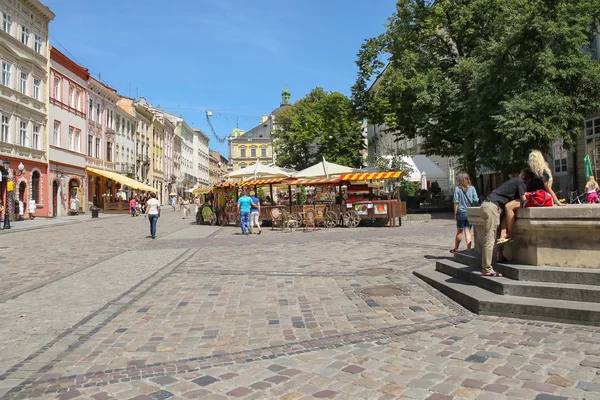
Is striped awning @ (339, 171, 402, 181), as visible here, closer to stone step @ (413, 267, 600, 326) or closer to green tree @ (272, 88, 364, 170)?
stone step @ (413, 267, 600, 326)

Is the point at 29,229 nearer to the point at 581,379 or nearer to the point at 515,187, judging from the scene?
the point at 515,187

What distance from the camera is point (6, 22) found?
2962cm

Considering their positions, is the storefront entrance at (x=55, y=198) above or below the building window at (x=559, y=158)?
below

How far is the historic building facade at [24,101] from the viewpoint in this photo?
96.4 feet

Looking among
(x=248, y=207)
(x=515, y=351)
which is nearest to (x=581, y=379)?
(x=515, y=351)

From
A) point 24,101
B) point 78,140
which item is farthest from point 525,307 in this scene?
point 78,140

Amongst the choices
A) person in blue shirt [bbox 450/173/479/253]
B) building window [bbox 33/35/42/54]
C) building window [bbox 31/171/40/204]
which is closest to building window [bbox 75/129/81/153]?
building window [bbox 31/171/40/204]

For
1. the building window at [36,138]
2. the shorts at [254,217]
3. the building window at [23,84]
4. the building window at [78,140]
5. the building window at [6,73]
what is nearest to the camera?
the shorts at [254,217]

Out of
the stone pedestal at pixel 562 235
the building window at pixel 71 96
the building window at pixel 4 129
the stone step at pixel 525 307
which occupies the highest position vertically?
the building window at pixel 71 96

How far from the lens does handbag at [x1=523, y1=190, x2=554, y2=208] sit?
6094mm

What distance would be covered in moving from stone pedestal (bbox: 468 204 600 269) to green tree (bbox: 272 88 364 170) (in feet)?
131

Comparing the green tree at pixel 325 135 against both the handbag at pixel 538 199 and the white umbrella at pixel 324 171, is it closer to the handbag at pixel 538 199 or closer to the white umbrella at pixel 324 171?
the white umbrella at pixel 324 171

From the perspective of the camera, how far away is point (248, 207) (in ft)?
61.7

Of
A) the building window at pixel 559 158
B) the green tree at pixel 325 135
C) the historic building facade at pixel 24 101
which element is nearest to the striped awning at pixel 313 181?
the building window at pixel 559 158
